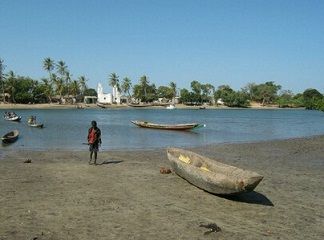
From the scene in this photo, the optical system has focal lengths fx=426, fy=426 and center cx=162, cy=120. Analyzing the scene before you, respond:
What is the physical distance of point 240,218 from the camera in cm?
1030

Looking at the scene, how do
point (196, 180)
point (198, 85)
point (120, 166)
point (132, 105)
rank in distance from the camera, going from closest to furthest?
1. point (196, 180)
2. point (120, 166)
3. point (132, 105)
4. point (198, 85)

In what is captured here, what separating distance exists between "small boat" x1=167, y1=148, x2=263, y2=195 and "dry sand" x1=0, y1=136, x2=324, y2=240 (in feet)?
1.12

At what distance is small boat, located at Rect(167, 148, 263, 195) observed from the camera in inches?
427

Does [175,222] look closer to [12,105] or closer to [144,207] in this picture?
[144,207]

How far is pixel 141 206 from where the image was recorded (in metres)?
11.2

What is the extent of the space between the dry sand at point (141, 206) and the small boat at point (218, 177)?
13.4 inches

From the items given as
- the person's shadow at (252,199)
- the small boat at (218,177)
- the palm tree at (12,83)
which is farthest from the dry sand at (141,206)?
the palm tree at (12,83)

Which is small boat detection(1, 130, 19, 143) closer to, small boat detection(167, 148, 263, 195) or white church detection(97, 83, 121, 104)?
small boat detection(167, 148, 263, 195)

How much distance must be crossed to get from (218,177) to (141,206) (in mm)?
2276

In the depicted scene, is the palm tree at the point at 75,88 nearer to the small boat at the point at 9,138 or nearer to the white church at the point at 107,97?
the white church at the point at 107,97

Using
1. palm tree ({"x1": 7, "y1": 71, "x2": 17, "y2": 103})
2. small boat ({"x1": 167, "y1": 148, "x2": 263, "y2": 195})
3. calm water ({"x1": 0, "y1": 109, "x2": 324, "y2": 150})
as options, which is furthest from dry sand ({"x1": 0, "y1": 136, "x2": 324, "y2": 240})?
palm tree ({"x1": 7, "y1": 71, "x2": 17, "y2": 103})

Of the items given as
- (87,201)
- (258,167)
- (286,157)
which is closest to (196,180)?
(87,201)

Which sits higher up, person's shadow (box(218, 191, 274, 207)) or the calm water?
person's shadow (box(218, 191, 274, 207))

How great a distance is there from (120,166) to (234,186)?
342 inches
